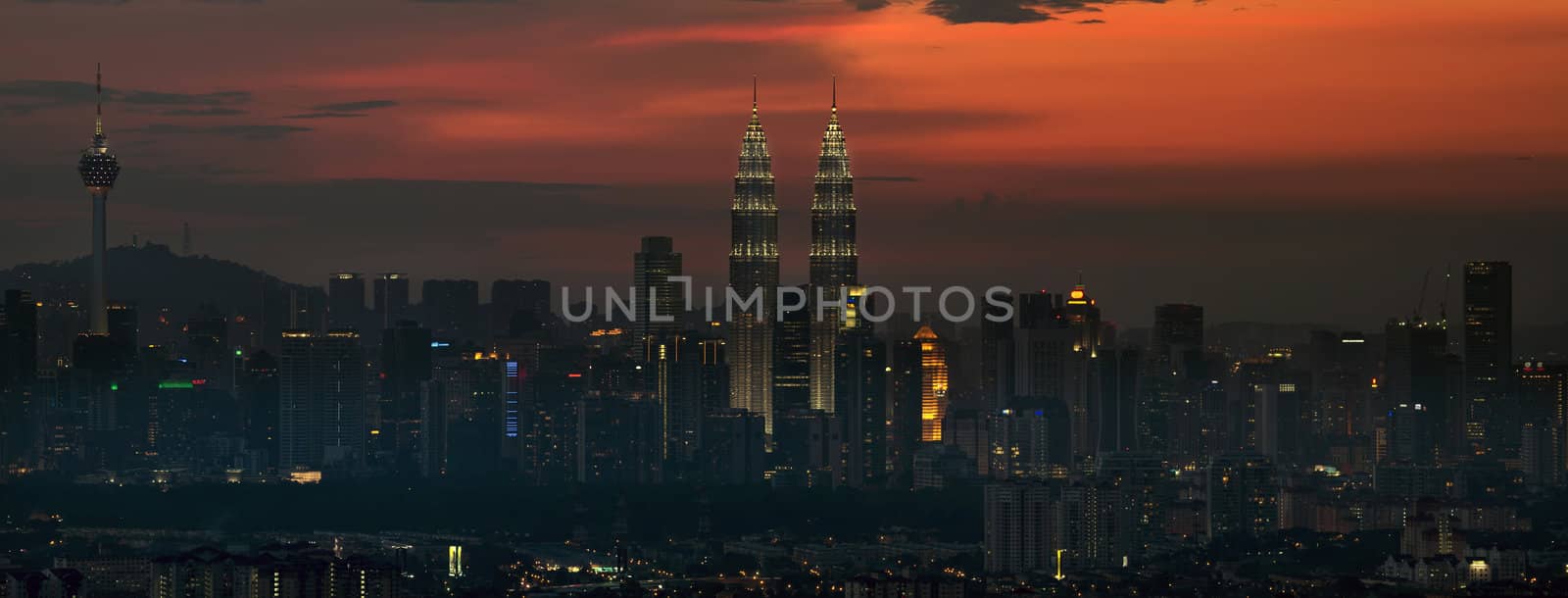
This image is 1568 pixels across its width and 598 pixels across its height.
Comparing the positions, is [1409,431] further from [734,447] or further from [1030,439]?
[734,447]

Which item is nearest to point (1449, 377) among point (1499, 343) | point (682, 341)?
point (1499, 343)

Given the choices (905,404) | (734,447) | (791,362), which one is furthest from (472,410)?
(905,404)

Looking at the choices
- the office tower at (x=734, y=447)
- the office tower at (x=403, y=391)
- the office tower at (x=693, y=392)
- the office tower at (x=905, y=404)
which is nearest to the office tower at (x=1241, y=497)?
the office tower at (x=905, y=404)

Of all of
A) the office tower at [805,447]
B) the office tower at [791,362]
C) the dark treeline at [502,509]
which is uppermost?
the office tower at [791,362]

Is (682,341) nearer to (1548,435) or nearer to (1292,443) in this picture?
(1292,443)

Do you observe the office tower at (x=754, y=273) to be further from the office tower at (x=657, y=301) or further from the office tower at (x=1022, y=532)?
the office tower at (x=1022, y=532)

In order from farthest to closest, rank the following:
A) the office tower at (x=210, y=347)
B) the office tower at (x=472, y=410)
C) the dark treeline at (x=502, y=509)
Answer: the office tower at (x=210, y=347)
the office tower at (x=472, y=410)
the dark treeline at (x=502, y=509)

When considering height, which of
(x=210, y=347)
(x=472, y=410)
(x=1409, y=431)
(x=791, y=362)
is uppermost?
(x=210, y=347)
